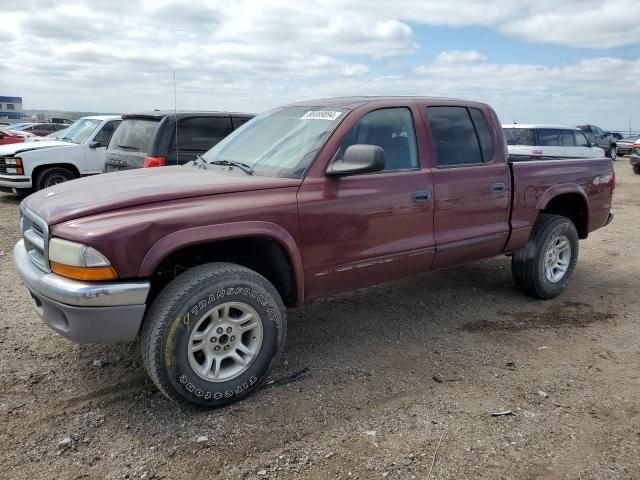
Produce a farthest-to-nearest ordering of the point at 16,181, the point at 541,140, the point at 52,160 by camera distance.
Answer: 1. the point at 541,140
2. the point at 52,160
3. the point at 16,181

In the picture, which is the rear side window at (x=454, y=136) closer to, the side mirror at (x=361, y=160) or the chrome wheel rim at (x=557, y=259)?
the side mirror at (x=361, y=160)

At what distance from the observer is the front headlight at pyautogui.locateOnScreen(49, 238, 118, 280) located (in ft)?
9.09

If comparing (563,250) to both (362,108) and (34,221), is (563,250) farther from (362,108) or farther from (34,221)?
(34,221)

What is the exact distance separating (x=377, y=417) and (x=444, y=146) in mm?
2221

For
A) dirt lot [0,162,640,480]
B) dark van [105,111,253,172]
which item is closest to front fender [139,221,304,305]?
dirt lot [0,162,640,480]

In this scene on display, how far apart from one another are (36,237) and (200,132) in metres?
4.62

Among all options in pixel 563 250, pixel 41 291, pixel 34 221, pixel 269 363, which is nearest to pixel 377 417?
pixel 269 363

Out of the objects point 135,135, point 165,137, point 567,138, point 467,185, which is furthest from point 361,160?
point 567,138

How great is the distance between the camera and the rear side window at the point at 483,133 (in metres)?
4.59

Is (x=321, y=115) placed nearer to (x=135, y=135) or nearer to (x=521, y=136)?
(x=135, y=135)

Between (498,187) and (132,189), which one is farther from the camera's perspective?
(498,187)

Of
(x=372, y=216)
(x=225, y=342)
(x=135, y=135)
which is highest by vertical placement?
(x=135, y=135)

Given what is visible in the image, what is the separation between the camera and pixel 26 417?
3111mm

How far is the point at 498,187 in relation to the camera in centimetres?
453
